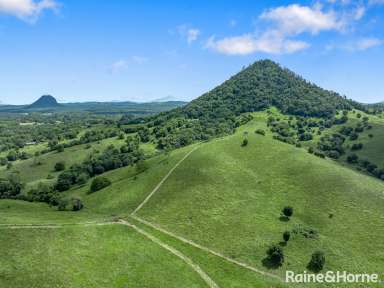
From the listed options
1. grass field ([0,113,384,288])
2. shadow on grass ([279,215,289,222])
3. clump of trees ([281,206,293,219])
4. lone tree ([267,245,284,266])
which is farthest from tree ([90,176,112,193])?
lone tree ([267,245,284,266])

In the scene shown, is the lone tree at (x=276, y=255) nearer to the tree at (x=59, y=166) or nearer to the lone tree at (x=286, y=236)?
the lone tree at (x=286, y=236)

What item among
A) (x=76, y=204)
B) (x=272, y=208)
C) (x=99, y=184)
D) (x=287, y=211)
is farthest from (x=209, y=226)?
(x=99, y=184)

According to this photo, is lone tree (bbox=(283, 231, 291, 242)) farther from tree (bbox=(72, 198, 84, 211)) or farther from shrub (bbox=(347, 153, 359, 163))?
shrub (bbox=(347, 153, 359, 163))

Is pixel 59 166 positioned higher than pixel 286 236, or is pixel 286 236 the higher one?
pixel 286 236

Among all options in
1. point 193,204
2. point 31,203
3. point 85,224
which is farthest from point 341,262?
point 31,203

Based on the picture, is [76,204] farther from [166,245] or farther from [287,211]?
[287,211]
